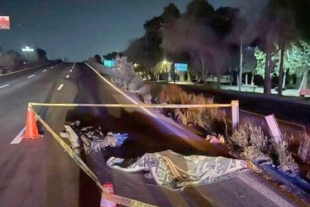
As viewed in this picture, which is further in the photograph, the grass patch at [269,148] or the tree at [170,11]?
the tree at [170,11]

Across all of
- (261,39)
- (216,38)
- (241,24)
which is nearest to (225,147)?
(261,39)

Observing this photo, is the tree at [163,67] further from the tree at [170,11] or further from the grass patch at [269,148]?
the grass patch at [269,148]

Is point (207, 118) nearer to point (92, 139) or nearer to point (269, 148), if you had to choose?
point (92, 139)

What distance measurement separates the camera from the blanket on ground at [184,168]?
22.7 feet

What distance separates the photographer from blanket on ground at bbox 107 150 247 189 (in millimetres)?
6922

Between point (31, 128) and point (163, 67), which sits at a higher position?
point (31, 128)

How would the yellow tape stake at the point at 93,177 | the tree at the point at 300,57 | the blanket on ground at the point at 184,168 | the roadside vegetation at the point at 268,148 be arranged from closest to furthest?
the yellow tape stake at the point at 93,177, the blanket on ground at the point at 184,168, the roadside vegetation at the point at 268,148, the tree at the point at 300,57

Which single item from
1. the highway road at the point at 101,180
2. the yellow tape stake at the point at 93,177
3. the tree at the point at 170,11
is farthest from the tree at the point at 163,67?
the yellow tape stake at the point at 93,177

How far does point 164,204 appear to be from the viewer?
5.79 metres

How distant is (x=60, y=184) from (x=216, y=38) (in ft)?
181

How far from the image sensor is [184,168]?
7.36 m

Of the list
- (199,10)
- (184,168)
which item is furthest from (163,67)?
(184,168)

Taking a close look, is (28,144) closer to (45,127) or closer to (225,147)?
(45,127)

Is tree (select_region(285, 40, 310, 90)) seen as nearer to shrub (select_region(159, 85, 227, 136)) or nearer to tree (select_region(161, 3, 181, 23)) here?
shrub (select_region(159, 85, 227, 136))
